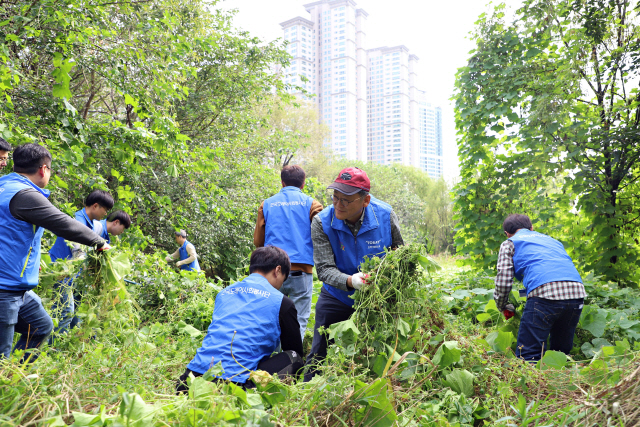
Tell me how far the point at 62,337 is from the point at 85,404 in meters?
1.60

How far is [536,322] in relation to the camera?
11.3 feet

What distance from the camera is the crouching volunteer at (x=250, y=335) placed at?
2.22m

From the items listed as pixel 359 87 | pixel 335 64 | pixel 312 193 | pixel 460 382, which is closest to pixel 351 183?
pixel 460 382

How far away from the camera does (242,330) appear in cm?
228

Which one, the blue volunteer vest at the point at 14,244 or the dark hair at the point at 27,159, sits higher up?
the dark hair at the point at 27,159

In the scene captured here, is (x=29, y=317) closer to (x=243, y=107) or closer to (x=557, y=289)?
(x=557, y=289)

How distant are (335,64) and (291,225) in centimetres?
5825

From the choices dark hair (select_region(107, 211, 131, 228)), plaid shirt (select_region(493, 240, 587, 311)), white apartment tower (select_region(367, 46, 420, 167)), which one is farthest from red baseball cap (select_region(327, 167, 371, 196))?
white apartment tower (select_region(367, 46, 420, 167))

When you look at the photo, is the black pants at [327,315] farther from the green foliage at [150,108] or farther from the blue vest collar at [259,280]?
the green foliage at [150,108]

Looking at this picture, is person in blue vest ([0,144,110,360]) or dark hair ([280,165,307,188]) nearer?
person in blue vest ([0,144,110,360])

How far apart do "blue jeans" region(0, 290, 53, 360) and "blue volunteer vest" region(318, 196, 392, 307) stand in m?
1.92

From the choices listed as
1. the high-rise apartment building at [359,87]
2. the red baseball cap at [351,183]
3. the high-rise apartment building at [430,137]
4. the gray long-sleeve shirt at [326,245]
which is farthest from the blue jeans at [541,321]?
the high-rise apartment building at [430,137]

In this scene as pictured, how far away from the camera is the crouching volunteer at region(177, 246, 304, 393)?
2.22m

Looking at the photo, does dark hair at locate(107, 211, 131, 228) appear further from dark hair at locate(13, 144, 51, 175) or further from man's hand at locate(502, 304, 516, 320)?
man's hand at locate(502, 304, 516, 320)
